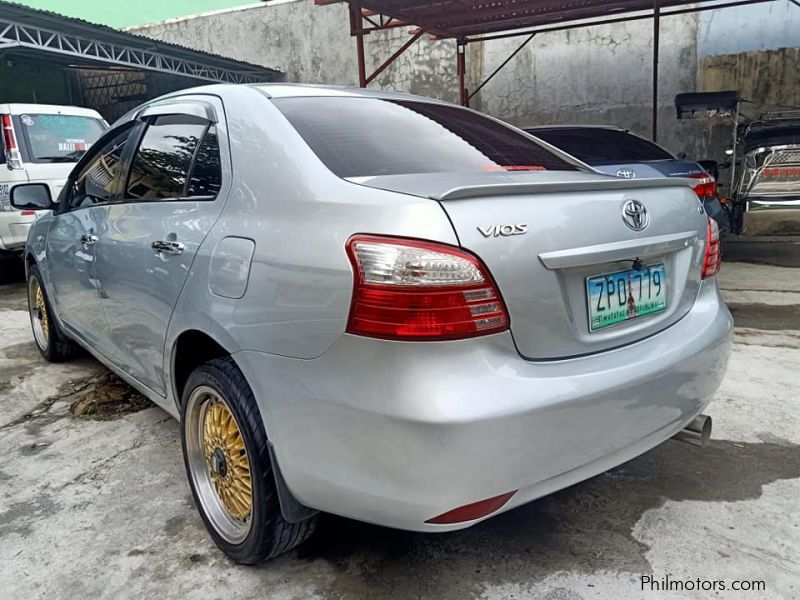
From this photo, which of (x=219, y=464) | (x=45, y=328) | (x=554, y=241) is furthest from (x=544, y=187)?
(x=45, y=328)

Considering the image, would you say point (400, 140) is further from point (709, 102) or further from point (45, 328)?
point (709, 102)

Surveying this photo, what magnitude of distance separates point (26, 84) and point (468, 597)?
16.5 m

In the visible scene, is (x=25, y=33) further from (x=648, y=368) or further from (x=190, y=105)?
(x=648, y=368)

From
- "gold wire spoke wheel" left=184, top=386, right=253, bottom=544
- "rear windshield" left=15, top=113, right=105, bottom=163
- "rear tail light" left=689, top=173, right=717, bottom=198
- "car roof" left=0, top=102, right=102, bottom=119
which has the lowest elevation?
"gold wire spoke wheel" left=184, top=386, right=253, bottom=544

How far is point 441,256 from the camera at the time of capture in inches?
60.4

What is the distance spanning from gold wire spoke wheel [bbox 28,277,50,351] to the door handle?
7.72 ft

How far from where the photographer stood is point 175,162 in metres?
2.44

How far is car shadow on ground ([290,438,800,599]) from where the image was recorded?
1973 mm

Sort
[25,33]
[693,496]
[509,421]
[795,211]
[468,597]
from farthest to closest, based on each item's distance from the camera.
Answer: [25,33], [795,211], [693,496], [468,597], [509,421]

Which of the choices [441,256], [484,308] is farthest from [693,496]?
[441,256]

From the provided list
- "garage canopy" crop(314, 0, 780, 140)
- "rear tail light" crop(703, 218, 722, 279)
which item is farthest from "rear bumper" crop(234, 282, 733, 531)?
"garage canopy" crop(314, 0, 780, 140)

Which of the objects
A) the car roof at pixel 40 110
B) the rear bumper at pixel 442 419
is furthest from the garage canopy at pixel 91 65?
the rear bumper at pixel 442 419

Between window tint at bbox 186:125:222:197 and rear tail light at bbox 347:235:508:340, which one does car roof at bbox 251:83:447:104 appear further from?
rear tail light at bbox 347:235:508:340

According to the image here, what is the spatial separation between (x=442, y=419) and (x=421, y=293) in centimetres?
31
